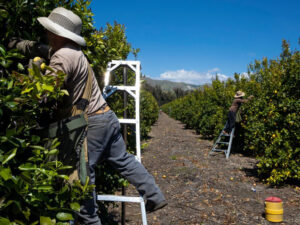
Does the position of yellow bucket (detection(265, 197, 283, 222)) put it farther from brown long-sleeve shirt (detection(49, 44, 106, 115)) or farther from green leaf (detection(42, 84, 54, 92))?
green leaf (detection(42, 84, 54, 92))

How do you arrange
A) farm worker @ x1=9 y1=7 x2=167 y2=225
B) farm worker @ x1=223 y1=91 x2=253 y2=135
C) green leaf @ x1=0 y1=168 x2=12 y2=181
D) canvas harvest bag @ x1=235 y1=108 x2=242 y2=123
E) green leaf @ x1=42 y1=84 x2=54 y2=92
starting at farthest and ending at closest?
1. canvas harvest bag @ x1=235 y1=108 x2=242 y2=123
2. farm worker @ x1=223 y1=91 x2=253 y2=135
3. farm worker @ x1=9 y1=7 x2=167 y2=225
4. green leaf @ x1=42 y1=84 x2=54 y2=92
5. green leaf @ x1=0 y1=168 x2=12 y2=181

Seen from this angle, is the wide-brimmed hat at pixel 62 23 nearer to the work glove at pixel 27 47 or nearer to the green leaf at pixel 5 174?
the work glove at pixel 27 47

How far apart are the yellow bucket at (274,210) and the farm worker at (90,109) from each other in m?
2.32

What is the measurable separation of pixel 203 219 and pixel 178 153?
5913 mm

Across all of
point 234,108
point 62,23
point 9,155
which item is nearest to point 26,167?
point 9,155

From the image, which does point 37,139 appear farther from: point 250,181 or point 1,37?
point 250,181

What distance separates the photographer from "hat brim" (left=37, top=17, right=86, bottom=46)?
1.97 meters

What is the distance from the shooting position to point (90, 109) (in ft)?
7.71

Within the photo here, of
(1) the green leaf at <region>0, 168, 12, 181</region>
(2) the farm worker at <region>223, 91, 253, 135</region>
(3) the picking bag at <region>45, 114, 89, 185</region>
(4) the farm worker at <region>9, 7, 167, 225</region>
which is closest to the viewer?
(1) the green leaf at <region>0, 168, 12, 181</region>

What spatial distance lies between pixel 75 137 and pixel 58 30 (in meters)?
0.82

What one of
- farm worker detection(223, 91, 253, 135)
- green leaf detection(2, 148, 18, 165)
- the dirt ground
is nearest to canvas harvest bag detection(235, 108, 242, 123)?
farm worker detection(223, 91, 253, 135)

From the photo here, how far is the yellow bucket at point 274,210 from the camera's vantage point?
13.6 ft

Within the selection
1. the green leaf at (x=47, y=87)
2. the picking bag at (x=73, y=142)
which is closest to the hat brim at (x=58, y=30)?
the picking bag at (x=73, y=142)

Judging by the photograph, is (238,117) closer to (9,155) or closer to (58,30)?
(58,30)
